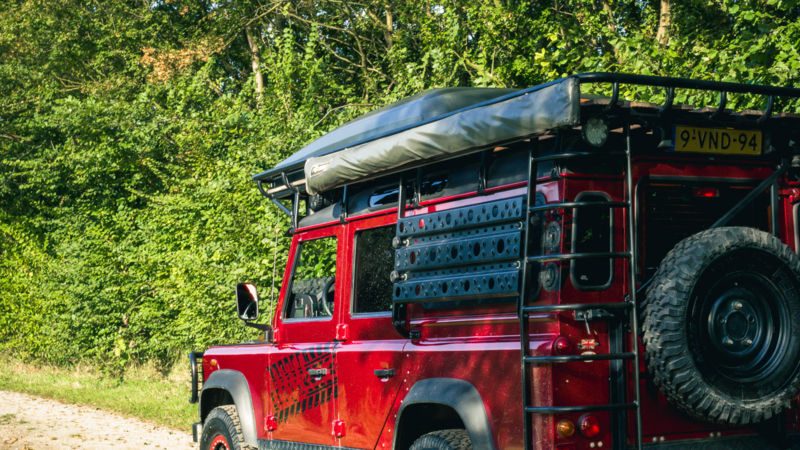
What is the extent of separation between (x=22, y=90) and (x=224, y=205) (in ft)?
49.6

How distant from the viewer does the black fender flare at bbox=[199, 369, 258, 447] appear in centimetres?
582

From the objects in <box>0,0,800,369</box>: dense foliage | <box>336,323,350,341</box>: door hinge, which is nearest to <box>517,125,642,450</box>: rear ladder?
<box>336,323,350,341</box>: door hinge

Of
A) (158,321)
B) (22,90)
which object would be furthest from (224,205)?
(22,90)

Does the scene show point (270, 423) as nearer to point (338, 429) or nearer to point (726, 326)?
point (338, 429)

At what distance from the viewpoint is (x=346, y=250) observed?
5203 mm

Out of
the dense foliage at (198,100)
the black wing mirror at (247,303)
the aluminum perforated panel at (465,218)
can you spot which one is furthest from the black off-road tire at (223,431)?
the dense foliage at (198,100)

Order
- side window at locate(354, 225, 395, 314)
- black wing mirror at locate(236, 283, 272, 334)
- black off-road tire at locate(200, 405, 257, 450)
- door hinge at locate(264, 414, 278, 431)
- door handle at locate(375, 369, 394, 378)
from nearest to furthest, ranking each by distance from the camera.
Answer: door handle at locate(375, 369, 394, 378)
side window at locate(354, 225, 395, 314)
door hinge at locate(264, 414, 278, 431)
black wing mirror at locate(236, 283, 272, 334)
black off-road tire at locate(200, 405, 257, 450)

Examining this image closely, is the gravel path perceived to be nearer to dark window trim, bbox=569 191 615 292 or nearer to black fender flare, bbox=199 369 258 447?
black fender flare, bbox=199 369 258 447

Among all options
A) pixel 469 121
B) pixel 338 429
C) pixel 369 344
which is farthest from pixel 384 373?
pixel 469 121

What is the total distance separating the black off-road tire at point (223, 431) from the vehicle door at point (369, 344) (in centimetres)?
140

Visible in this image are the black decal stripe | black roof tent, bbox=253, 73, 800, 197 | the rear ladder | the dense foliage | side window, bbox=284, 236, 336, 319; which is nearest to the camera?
the rear ladder

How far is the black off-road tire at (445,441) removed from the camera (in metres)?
3.92

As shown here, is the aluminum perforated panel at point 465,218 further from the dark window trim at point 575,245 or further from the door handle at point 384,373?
the door handle at point 384,373

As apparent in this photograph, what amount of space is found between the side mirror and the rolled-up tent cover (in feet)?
3.55
